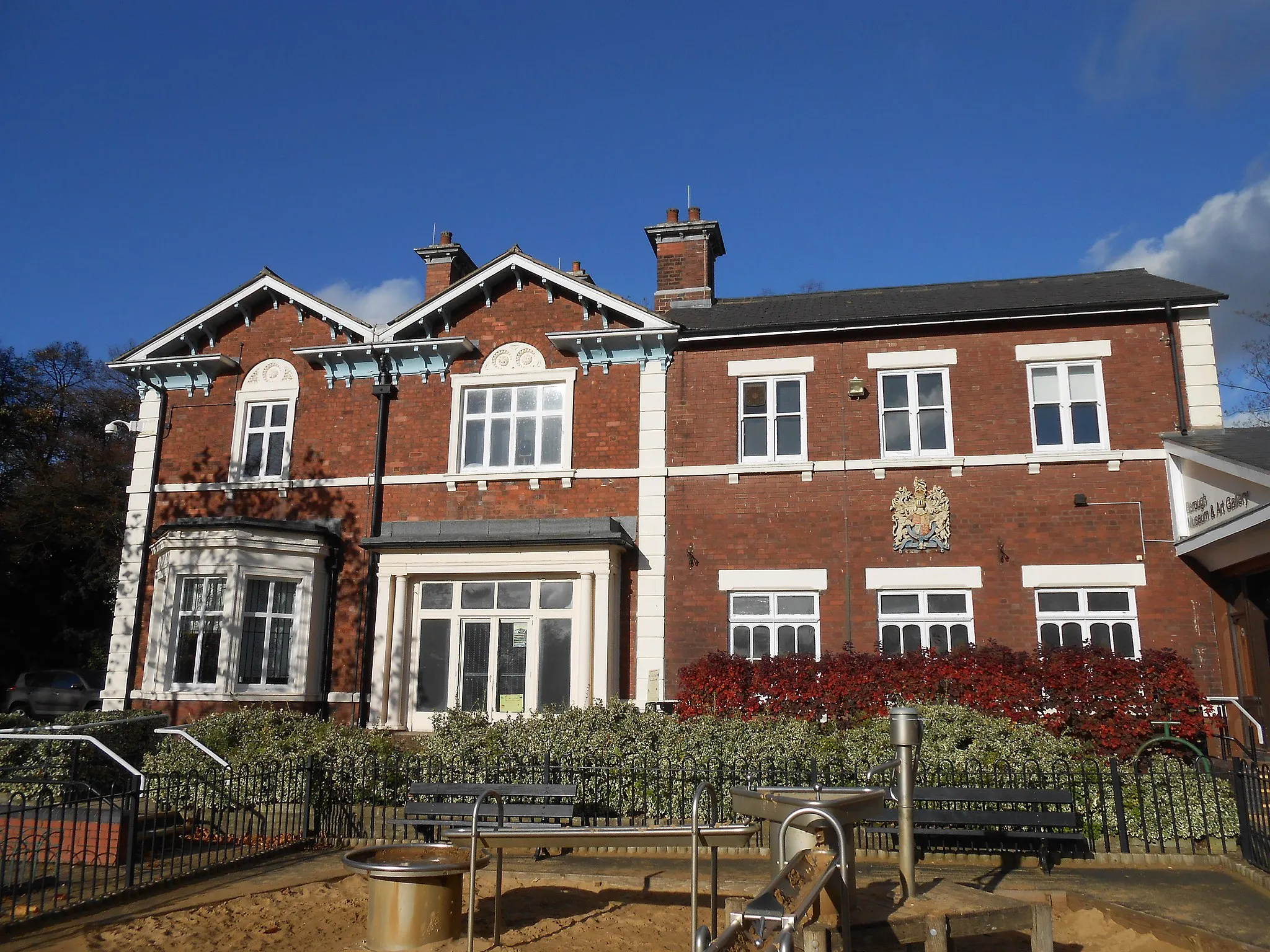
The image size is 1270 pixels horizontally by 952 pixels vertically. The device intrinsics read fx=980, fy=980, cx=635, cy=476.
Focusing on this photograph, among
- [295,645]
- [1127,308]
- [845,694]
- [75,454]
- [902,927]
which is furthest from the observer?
[75,454]

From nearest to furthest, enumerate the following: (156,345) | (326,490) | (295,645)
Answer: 1. (295,645)
2. (326,490)
3. (156,345)

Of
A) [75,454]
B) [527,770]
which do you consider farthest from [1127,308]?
[75,454]

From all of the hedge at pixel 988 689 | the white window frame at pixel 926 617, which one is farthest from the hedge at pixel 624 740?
the white window frame at pixel 926 617

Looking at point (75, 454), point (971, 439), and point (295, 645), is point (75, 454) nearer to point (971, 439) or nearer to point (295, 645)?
point (295, 645)

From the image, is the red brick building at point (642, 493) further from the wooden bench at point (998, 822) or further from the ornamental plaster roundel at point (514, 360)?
the wooden bench at point (998, 822)

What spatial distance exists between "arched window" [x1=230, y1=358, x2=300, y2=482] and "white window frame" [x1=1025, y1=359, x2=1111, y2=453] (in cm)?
1340

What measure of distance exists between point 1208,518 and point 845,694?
5919 millimetres

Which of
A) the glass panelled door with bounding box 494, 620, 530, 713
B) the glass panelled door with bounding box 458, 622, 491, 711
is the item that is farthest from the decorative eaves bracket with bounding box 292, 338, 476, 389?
the glass panelled door with bounding box 494, 620, 530, 713

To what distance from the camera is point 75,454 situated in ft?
122

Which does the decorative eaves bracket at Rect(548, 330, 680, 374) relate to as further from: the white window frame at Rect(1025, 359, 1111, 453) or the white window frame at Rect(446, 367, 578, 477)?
the white window frame at Rect(1025, 359, 1111, 453)

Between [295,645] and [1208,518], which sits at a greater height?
[1208,518]

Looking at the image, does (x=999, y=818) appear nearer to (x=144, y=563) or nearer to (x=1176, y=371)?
(x=1176, y=371)

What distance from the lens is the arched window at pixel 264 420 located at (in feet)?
62.0

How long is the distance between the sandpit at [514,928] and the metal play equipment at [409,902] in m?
0.18
